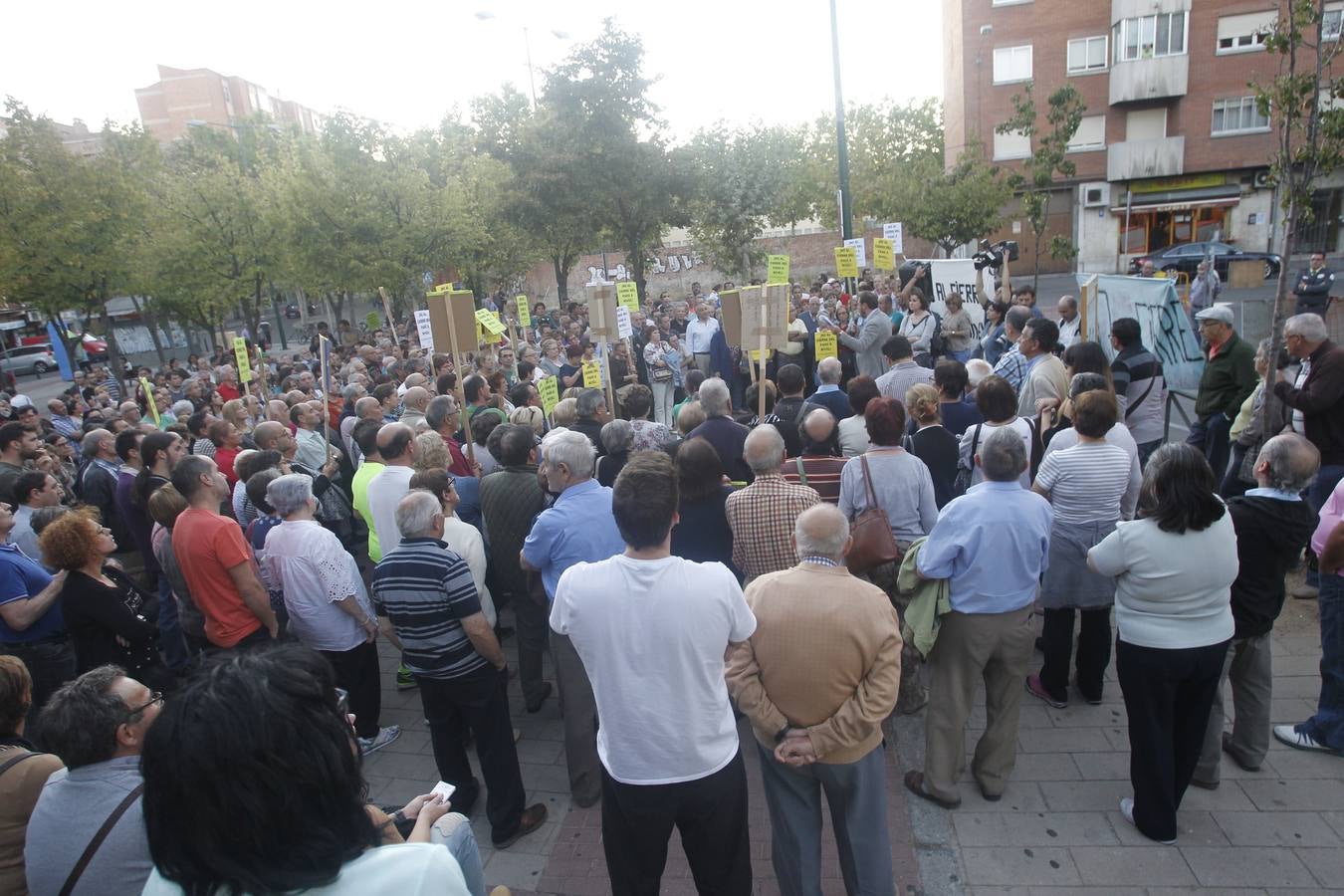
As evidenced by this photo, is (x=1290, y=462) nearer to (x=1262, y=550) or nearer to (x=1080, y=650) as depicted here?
(x=1262, y=550)

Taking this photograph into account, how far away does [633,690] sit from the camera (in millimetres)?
2643

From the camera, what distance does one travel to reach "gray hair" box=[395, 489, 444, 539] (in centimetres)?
366

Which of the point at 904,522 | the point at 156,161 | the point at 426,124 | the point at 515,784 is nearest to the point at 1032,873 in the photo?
the point at 904,522

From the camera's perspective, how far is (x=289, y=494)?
4.44 metres

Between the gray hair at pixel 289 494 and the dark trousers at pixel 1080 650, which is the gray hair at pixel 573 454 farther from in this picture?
the dark trousers at pixel 1080 650

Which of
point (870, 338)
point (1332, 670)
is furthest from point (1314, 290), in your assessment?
point (1332, 670)

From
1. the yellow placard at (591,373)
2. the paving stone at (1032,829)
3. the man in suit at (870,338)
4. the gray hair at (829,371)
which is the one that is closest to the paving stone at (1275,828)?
the paving stone at (1032,829)

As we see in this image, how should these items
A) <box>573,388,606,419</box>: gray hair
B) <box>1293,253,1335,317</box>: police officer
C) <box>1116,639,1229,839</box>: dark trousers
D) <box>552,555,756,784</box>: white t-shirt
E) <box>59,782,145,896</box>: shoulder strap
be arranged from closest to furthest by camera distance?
<box>59,782,145,896</box>: shoulder strap < <box>552,555,756,784</box>: white t-shirt < <box>1116,639,1229,839</box>: dark trousers < <box>573,388,606,419</box>: gray hair < <box>1293,253,1335,317</box>: police officer

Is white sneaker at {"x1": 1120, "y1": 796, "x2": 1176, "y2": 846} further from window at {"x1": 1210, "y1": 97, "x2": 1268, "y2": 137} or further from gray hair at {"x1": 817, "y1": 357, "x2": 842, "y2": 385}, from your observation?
window at {"x1": 1210, "y1": 97, "x2": 1268, "y2": 137}

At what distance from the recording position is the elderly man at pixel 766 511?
13.2ft

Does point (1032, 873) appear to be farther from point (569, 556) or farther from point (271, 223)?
point (271, 223)

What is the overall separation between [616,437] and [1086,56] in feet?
125

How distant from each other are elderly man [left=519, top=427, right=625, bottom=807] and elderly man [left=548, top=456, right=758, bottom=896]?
1247 mm

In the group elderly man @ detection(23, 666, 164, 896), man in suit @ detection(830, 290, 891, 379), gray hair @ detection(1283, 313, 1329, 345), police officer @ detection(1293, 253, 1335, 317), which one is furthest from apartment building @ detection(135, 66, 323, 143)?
elderly man @ detection(23, 666, 164, 896)
